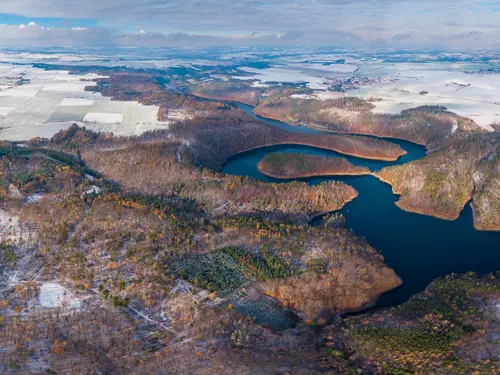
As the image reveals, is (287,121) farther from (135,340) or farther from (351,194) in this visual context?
(135,340)

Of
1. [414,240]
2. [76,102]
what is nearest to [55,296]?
[414,240]

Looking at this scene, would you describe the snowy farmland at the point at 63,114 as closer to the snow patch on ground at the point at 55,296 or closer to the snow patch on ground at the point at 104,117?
the snow patch on ground at the point at 104,117

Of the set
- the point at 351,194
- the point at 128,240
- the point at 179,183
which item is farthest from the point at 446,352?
the point at 179,183

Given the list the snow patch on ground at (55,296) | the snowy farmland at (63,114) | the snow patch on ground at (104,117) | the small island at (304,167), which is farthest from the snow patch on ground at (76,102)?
the snow patch on ground at (55,296)

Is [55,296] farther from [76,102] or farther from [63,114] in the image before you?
[76,102]

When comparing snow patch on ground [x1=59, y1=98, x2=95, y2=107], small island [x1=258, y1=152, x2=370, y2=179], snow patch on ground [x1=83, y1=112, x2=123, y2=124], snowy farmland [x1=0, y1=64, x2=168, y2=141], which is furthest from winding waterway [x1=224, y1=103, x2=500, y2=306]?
snow patch on ground [x1=59, y1=98, x2=95, y2=107]
